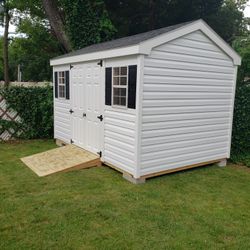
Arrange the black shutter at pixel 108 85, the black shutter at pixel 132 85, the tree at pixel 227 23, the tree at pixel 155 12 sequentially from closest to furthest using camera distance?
1. the black shutter at pixel 132 85
2. the black shutter at pixel 108 85
3. the tree at pixel 155 12
4. the tree at pixel 227 23

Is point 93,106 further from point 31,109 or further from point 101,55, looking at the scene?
point 31,109

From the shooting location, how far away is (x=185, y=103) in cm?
591

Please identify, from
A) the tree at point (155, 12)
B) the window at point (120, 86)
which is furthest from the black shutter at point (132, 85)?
the tree at point (155, 12)

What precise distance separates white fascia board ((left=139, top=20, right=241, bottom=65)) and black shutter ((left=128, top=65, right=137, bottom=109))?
1.32ft

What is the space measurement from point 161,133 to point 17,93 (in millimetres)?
5699

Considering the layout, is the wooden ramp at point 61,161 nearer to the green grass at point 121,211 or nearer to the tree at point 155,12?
the green grass at point 121,211

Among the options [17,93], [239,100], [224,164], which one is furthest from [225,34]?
[17,93]

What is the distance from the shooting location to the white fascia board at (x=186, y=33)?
16.6 feet

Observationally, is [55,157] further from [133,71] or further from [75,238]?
[75,238]

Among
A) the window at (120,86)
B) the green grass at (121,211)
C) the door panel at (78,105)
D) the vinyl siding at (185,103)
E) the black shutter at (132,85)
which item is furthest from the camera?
the door panel at (78,105)

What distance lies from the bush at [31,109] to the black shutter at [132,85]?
485 centimetres

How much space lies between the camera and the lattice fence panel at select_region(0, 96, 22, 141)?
916 centimetres

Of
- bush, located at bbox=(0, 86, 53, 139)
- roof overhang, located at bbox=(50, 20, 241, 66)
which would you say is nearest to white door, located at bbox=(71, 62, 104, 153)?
roof overhang, located at bbox=(50, 20, 241, 66)

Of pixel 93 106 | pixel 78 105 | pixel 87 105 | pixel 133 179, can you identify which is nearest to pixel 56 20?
pixel 78 105
